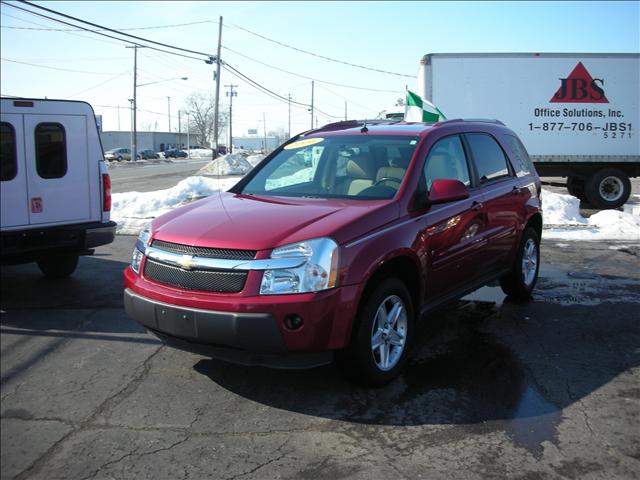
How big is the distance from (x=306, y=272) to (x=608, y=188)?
1451 centimetres

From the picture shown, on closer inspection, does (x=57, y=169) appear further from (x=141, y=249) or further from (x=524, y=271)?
(x=524, y=271)

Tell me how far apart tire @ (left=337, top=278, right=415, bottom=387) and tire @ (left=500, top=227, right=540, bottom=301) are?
89.0 inches

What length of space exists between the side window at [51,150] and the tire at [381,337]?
13.9 feet

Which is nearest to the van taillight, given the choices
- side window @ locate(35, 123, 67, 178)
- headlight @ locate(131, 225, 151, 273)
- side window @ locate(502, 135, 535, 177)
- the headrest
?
side window @ locate(35, 123, 67, 178)

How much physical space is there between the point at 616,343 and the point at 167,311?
147 inches

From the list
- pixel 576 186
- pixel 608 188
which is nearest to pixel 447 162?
pixel 608 188

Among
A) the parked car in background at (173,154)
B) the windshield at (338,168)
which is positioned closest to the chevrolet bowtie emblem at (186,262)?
the windshield at (338,168)

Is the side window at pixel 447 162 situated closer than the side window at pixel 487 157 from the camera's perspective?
Yes

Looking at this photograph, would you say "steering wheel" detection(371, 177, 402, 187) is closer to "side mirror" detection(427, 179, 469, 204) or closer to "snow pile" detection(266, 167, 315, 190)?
"side mirror" detection(427, 179, 469, 204)

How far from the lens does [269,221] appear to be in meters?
3.96

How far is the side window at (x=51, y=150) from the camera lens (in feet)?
20.9

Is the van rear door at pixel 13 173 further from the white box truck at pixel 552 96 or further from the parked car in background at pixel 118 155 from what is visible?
the parked car in background at pixel 118 155

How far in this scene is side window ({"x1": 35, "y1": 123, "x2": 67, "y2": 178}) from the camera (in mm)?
6358

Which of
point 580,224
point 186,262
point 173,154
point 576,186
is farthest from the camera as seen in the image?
point 173,154
